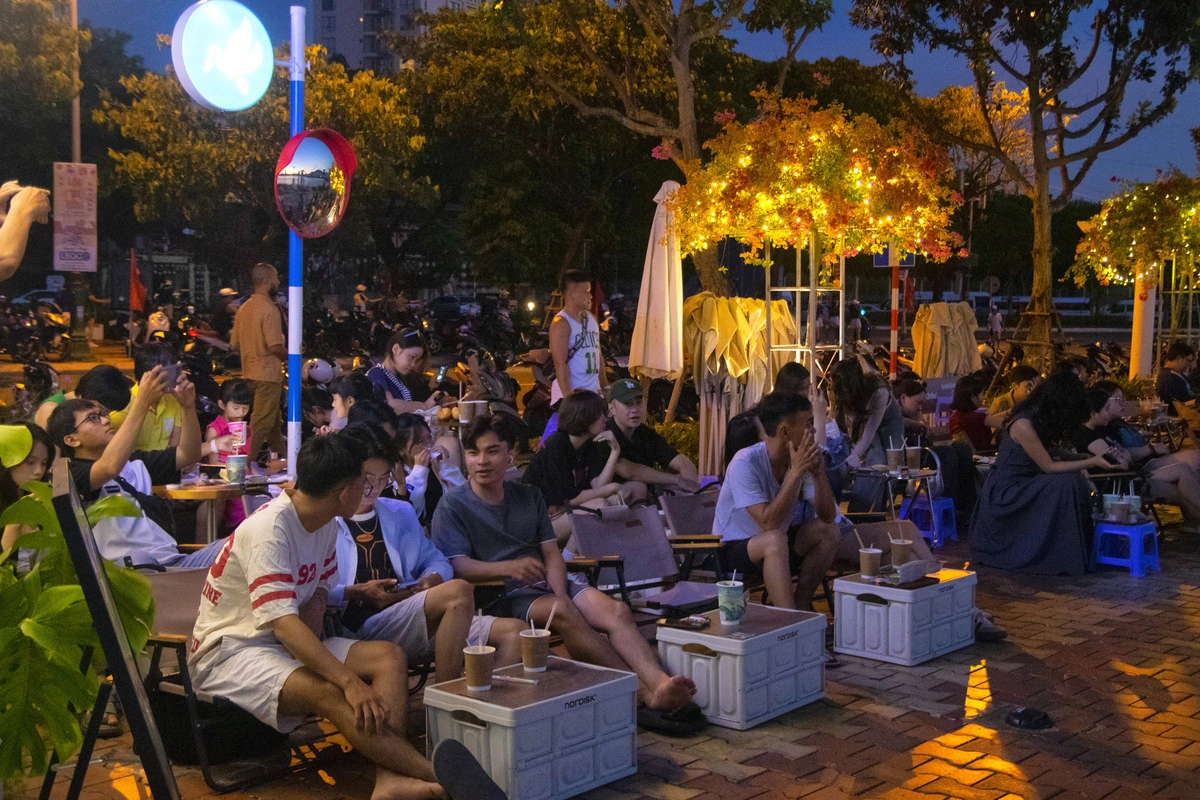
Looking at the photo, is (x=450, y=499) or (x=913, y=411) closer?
(x=450, y=499)

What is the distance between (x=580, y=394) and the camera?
629cm

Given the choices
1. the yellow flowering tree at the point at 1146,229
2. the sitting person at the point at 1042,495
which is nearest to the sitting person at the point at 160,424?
the sitting person at the point at 1042,495

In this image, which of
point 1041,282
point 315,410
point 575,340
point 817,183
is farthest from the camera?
point 1041,282

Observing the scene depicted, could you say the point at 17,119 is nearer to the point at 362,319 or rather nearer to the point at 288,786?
the point at 362,319

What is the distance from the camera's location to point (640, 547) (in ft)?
19.2

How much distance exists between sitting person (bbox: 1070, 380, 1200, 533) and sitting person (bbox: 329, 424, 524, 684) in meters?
5.63

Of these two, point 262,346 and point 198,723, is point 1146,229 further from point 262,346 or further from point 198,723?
point 198,723

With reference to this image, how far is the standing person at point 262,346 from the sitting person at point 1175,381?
29.3 ft

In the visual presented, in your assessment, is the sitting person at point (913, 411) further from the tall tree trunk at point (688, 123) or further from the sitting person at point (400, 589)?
the sitting person at point (400, 589)

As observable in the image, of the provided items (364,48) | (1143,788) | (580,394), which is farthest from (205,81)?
(364,48)

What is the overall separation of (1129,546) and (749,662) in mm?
4508

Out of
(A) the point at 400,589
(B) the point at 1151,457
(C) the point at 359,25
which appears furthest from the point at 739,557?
(C) the point at 359,25

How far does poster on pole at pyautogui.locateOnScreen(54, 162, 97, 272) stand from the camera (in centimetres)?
1079

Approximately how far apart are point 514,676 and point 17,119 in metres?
26.3
